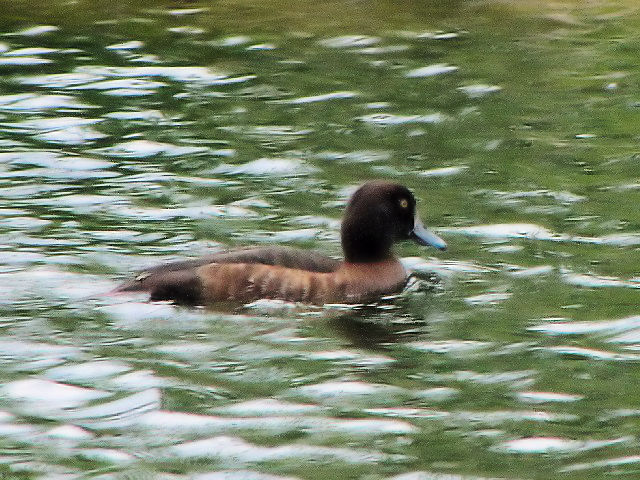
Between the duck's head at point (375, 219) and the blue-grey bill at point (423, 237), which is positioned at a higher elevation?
the duck's head at point (375, 219)

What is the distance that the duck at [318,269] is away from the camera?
935 centimetres

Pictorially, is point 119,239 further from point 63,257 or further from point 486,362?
point 486,362

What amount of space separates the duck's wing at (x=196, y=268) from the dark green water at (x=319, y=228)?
0.14 m

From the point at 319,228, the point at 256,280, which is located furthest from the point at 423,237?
the point at 256,280

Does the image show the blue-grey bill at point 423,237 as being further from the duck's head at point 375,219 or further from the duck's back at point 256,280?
the duck's back at point 256,280

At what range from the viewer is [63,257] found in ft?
33.4

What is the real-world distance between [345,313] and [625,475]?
3.02m

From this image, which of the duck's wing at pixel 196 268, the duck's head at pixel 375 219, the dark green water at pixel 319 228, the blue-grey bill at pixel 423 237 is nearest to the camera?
the dark green water at pixel 319 228

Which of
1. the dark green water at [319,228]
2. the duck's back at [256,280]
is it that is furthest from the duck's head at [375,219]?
the dark green water at [319,228]

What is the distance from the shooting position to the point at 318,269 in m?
9.62

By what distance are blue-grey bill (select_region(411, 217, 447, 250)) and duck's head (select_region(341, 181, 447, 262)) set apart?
3.6 inches

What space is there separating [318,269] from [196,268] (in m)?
0.75

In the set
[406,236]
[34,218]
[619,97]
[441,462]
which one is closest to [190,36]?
[619,97]

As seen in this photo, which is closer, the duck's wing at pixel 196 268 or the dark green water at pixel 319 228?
the dark green water at pixel 319 228
